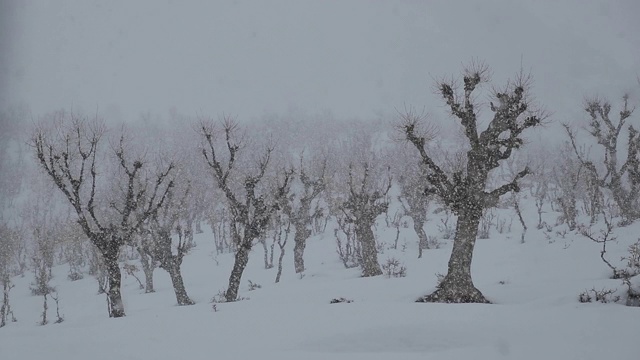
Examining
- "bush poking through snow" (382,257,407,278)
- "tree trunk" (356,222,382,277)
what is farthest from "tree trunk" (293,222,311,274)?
"bush poking through snow" (382,257,407,278)

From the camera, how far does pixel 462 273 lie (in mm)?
10531

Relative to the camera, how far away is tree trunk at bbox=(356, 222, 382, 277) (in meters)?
18.5

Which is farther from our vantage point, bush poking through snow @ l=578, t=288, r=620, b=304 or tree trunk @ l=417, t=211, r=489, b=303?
tree trunk @ l=417, t=211, r=489, b=303

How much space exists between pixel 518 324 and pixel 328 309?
12.0ft

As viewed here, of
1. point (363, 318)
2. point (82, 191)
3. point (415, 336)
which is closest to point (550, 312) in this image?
point (415, 336)

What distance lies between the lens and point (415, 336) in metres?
6.30

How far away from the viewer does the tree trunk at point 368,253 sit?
18495 mm

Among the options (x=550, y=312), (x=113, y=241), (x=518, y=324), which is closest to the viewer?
(x=518, y=324)

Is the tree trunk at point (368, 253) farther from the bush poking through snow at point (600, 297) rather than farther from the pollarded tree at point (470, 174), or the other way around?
the bush poking through snow at point (600, 297)

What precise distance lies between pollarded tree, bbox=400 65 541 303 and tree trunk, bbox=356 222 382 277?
7.76 meters

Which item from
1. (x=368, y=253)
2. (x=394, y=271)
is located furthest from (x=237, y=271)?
(x=394, y=271)

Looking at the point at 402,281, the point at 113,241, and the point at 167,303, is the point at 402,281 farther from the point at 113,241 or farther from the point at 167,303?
the point at 167,303

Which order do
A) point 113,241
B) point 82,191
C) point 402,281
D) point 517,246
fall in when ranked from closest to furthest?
point 113,241, point 402,281, point 517,246, point 82,191

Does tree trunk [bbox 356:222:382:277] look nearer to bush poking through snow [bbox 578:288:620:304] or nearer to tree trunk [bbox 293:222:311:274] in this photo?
tree trunk [bbox 293:222:311:274]
